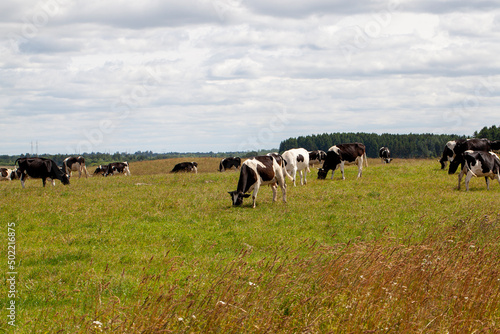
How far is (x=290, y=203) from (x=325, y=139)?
120752 mm

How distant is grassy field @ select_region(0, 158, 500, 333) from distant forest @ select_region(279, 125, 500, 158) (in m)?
108

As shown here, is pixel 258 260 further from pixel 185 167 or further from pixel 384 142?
pixel 384 142

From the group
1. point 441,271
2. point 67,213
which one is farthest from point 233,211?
point 441,271

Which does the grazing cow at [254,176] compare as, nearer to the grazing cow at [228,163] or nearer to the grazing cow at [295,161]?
the grazing cow at [295,161]

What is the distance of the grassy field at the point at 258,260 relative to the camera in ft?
20.3

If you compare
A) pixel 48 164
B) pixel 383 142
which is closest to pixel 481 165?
→ pixel 48 164

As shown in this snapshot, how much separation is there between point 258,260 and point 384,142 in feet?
424

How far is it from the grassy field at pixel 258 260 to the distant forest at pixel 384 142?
107890 mm

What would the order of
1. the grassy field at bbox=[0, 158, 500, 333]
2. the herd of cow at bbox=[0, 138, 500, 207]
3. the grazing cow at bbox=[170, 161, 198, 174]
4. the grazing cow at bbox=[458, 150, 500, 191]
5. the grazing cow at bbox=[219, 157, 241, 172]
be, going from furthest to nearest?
the grazing cow at bbox=[170, 161, 198, 174], the grazing cow at bbox=[219, 157, 241, 172], the grazing cow at bbox=[458, 150, 500, 191], the herd of cow at bbox=[0, 138, 500, 207], the grassy field at bbox=[0, 158, 500, 333]

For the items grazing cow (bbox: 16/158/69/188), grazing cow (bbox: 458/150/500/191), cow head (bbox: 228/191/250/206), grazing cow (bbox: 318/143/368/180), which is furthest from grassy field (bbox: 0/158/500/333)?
grazing cow (bbox: 16/158/69/188)

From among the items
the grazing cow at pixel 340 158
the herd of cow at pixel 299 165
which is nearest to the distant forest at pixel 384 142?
the herd of cow at pixel 299 165

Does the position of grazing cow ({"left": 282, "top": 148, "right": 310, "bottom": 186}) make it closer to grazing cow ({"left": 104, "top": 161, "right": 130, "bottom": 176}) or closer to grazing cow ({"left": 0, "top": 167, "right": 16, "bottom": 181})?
grazing cow ({"left": 104, "top": 161, "right": 130, "bottom": 176})

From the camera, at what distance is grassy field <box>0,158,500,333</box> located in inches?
243

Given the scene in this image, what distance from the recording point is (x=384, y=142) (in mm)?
133000
